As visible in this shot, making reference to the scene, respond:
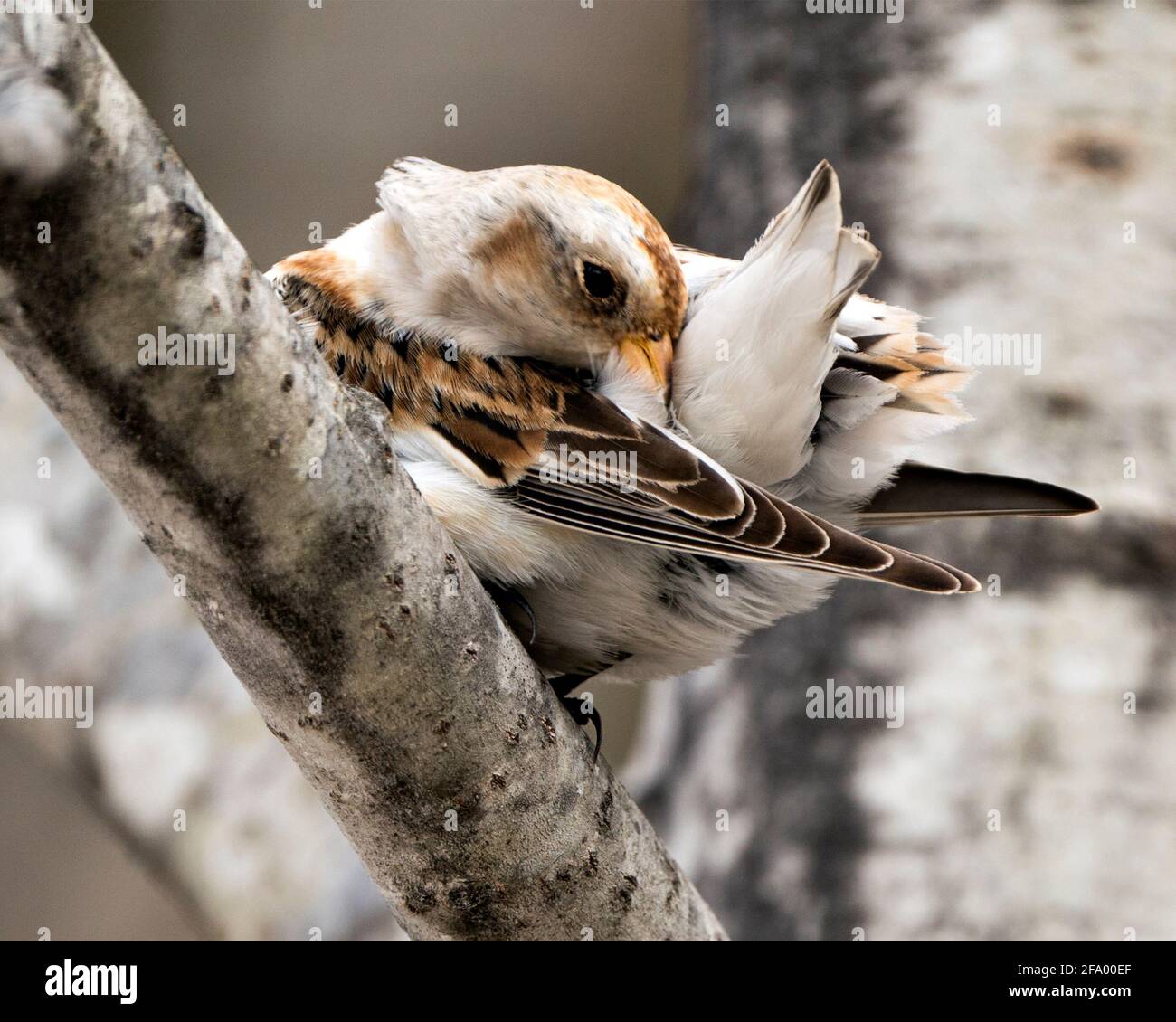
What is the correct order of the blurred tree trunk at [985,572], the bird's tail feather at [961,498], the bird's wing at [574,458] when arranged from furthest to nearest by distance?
the blurred tree trunk at [985,572] < the bird's tail feather at [961,498] < the bird's wing at [574,458]

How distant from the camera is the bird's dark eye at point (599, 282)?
8.11ft

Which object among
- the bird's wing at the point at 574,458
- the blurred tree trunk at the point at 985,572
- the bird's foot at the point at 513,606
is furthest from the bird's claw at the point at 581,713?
the blurred tree trunk at the point at 985,572

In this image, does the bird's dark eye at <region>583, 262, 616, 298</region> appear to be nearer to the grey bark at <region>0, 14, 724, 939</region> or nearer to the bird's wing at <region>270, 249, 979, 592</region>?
the bird's wing at <region>270, 249, 979, 592</region>

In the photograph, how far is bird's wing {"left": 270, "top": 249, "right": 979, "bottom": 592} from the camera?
2.17 metres

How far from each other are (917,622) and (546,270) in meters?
2.24

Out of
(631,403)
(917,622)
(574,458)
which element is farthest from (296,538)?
(917,622)

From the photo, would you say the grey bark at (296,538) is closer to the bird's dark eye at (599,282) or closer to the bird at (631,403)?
the bird at (631,403)

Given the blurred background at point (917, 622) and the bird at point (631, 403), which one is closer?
the bird at point (631, 403)

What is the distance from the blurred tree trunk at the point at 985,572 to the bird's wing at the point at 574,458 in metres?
1.72

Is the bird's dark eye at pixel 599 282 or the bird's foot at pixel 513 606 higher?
the bird's dark eye at pixel 599 282

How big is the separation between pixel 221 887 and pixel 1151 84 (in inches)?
185

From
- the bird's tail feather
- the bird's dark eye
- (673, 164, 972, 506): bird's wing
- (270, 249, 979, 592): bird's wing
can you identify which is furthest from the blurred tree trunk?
the bird's dark eye
